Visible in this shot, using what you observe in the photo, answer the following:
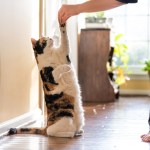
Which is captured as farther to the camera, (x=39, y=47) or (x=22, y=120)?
(x=22, y=120)

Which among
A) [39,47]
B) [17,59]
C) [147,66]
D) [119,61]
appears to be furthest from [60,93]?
[119,61]

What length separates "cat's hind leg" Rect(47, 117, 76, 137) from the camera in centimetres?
215

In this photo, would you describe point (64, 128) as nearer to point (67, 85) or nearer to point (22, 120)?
point (67, 85)

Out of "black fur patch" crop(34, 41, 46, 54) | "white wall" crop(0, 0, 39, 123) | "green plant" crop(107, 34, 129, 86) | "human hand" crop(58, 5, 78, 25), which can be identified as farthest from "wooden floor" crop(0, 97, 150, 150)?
"green plant" crop(107, 34, 129, 86)

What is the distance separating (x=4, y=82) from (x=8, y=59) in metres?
0.16

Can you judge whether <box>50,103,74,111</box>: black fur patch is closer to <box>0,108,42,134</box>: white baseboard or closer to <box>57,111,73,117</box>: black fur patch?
<box>57,111,73,117</box>: black fur patch

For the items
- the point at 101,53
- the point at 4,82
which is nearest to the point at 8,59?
the point at 4,82

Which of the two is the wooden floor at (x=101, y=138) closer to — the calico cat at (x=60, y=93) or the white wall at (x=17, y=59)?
the calico cat at (x=60, y=93)

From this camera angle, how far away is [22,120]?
2531 millimetres

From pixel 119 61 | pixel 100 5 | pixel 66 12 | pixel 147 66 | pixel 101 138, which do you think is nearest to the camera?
pixel 100 5

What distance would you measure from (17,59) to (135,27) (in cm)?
320

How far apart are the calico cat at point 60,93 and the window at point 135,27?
318 centimetres

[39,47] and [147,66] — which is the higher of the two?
[39,47]

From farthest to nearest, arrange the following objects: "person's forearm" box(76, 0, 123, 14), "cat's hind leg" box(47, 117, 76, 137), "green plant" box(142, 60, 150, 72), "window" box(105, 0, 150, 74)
A: "window" box(105, 0, 150, 74) → "green plant" box(142, 60, 150, 72) → "cat's hind leg" box(47, 117, 76, 137) → "person's forearm" box(76, 0, 123, 14)
